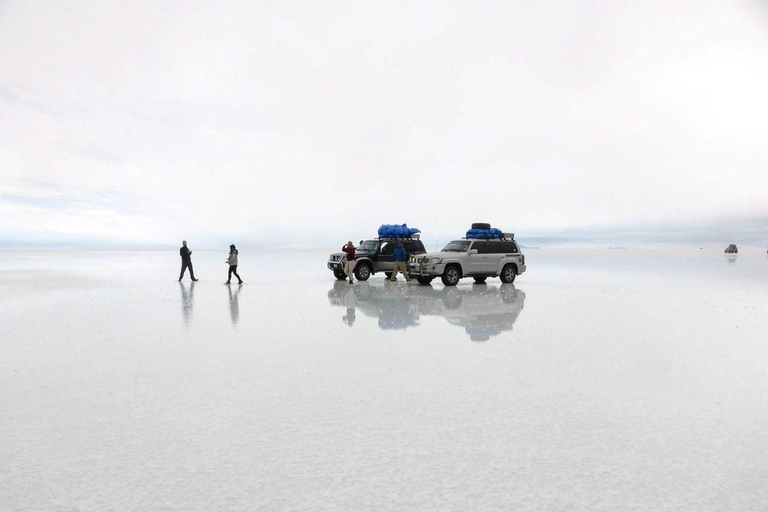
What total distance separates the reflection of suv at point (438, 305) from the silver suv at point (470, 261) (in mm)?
890

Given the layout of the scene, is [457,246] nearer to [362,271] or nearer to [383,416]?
[362,271]

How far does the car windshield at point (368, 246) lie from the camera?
27062mm

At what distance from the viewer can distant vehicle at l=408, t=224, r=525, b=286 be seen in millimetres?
23469

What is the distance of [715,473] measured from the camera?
13.6ft

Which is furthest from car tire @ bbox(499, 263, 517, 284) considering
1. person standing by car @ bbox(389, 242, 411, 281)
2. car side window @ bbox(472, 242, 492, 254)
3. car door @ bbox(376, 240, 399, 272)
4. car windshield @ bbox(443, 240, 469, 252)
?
car door @ bbox(376, 240, 399, 272)

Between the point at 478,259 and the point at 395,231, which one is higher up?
the point at 395,231

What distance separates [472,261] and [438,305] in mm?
8384

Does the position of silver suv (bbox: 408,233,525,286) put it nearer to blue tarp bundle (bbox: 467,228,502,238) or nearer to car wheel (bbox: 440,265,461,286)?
car wheel (bbox: 440,265,461,286)

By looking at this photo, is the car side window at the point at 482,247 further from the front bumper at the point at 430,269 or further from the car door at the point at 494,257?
the front bumper at the point at 430,269

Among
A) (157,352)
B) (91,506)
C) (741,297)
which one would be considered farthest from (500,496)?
(741,297)

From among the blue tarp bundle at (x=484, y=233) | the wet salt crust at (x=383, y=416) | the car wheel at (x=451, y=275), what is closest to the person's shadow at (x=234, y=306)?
the wet salt crust at (x=383, y=416)

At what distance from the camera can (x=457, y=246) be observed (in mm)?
24656

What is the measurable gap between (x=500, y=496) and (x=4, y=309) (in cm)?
1598

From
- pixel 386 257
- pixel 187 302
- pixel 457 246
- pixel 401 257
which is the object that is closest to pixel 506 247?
pixel 457 246
